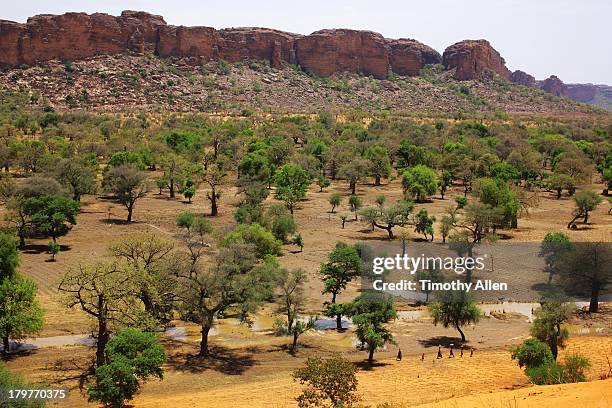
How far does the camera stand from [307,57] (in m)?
167

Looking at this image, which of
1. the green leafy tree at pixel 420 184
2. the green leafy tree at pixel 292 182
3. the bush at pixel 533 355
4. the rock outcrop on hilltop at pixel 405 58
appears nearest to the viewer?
the bush at pixel 533 355

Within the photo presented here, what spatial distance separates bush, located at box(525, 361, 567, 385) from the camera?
2062 cm

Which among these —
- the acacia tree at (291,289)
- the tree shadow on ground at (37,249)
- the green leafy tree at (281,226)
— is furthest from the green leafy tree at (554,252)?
the tree shadow on ground at (37,249)

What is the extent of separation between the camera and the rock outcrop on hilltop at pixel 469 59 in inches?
7023

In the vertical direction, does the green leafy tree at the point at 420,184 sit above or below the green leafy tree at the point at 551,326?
above

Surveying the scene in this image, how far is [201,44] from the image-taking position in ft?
494

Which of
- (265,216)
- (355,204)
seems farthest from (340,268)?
(355,204)

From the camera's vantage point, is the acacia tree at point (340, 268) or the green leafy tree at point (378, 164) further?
the green leafy tree at point (378, 164)

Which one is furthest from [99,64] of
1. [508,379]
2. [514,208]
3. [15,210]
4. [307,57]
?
[508,379]

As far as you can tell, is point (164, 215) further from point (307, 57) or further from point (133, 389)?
point (307, 57)

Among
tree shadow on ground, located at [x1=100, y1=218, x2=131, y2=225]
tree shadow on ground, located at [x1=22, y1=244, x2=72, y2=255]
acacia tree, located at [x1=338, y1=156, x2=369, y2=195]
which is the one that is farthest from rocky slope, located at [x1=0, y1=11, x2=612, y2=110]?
tree shadow on ground, located at [x1=22, y1=244, x2=72, y2=255]

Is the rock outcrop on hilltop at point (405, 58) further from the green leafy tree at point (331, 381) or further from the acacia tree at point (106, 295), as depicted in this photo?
the green leafy tree at point (331, 381)

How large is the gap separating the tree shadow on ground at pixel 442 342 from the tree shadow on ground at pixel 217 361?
862cm

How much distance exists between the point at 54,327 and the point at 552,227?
42628mm
